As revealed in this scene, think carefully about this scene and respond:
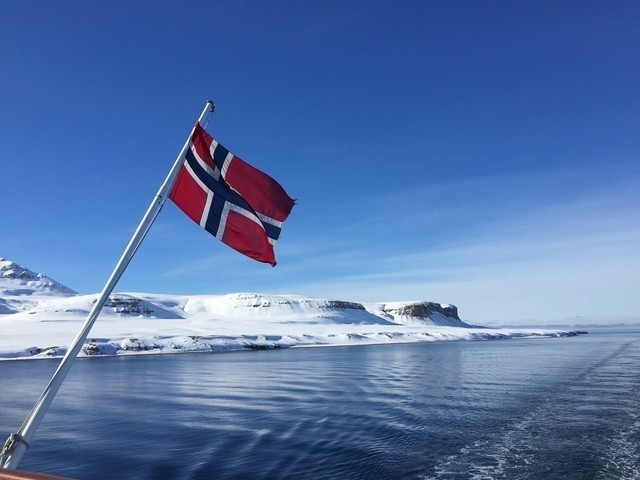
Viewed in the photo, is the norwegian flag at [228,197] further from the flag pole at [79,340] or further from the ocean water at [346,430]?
the ocean water at [346,430]

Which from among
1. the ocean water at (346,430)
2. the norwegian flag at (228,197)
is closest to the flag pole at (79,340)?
the norwegian flag at (228,197)

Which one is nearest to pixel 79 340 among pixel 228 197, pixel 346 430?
pixel 228 197

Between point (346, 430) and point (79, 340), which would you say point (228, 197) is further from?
point (346, 430)

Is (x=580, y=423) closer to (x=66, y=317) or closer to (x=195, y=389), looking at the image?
(x=195, y=389)

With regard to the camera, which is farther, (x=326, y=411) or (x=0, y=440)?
(x=326, y=411)

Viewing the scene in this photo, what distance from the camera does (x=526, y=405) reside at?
81.7 ft

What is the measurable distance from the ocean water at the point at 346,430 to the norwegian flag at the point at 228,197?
817 cm

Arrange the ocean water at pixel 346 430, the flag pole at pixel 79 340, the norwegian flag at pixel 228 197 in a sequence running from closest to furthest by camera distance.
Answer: the flag pole at pixel 79 340, the norwegian flag at pixel 228 197, the ocean water at pixel 346 430

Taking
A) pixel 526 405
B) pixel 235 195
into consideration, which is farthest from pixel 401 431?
pixel 235 195

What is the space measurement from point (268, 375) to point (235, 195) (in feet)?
129

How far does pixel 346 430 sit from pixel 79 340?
15.0 m

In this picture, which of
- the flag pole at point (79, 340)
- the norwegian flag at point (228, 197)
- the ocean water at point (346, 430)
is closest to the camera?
the flag pole at point (79, 340)

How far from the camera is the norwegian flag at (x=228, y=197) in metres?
9.16

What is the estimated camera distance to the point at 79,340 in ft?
24.0
